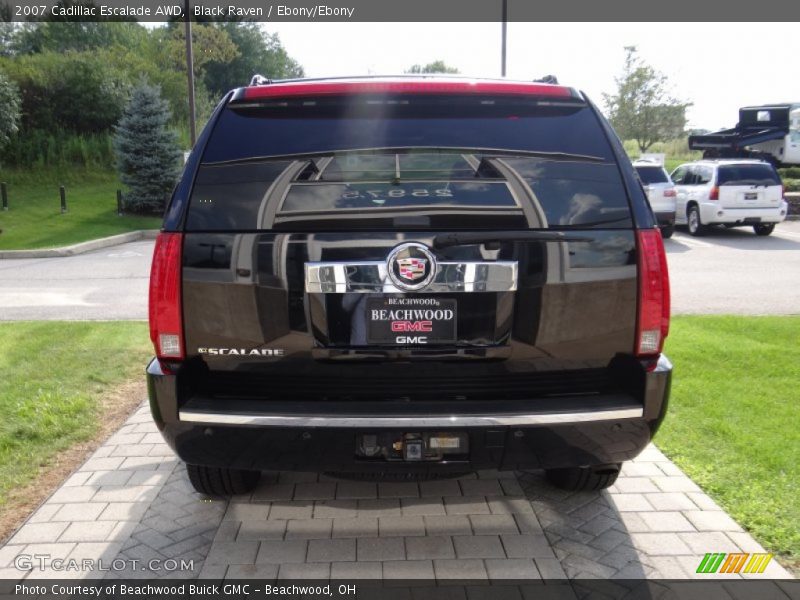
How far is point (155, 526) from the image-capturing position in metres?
3.40

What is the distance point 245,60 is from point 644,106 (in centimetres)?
3156

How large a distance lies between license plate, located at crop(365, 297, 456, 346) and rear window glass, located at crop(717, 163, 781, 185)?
1633 cm

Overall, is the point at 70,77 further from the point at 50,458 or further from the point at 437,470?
the point at 437,470

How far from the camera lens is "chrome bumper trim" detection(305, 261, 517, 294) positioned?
269cm

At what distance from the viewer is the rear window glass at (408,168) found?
8.98 feet

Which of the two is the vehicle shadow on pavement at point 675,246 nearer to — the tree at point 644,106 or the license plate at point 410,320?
the license plate at point 410,320

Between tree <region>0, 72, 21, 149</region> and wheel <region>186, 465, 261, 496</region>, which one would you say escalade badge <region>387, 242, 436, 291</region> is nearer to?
wheel <region>186, 465, 261, 496</region>

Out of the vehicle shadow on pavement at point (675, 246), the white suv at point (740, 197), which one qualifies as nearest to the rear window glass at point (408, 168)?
the vehicle shadow on pavement at point (675, 246)

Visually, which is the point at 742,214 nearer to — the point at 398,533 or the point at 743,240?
the point at 743,240

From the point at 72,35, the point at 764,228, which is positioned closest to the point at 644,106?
the point at 764,228

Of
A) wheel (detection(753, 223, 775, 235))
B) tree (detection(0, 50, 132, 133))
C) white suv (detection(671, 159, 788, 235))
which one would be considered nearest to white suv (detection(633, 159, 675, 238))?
white suv (detection(671, 159, 788, 235))

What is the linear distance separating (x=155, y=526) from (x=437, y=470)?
60.5 inches

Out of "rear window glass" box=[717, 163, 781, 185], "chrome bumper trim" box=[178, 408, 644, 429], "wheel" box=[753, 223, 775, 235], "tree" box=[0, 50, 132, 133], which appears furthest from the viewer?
"tree" box=[0, 50, 132, 133]

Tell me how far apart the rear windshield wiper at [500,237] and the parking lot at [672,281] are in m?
6.22
